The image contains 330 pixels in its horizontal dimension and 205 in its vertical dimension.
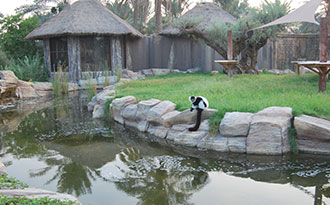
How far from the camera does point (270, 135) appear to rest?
441 centimetres

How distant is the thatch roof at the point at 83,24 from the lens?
13.0 metres

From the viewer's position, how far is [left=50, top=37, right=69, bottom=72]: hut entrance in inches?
550

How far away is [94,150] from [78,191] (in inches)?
59.1

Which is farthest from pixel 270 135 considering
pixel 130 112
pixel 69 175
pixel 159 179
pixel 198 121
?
pixel 130 112

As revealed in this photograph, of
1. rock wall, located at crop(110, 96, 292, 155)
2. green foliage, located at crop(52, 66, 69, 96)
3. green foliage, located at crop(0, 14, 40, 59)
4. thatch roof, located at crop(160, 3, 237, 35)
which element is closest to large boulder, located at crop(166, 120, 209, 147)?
rock wall, located at crop(110, 96, 292, 155)

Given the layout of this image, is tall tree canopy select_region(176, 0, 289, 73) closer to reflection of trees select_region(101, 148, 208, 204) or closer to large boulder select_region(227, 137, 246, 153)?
large boulder select_region(227, 137, 246, 153)

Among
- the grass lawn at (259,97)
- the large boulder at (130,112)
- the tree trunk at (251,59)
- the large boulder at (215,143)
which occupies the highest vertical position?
the tree trunk at (251,59)

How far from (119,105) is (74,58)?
7.73 meters

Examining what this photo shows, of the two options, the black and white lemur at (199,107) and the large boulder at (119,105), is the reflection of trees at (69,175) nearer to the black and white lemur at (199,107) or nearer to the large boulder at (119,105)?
the black and white lemur at (199,107)

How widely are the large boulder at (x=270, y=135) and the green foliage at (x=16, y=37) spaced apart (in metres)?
13.1

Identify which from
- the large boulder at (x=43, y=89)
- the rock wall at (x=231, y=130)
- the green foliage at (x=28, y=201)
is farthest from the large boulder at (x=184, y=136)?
the large boulder at (x=43, y=89)

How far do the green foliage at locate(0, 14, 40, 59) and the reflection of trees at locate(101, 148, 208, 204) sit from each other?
12.6 metres

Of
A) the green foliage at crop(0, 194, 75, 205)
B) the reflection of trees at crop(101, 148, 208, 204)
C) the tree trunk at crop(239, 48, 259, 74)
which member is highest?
the tree trunk at crop(239, 48, 259, 74)

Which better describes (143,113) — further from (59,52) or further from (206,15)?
(59,52)
